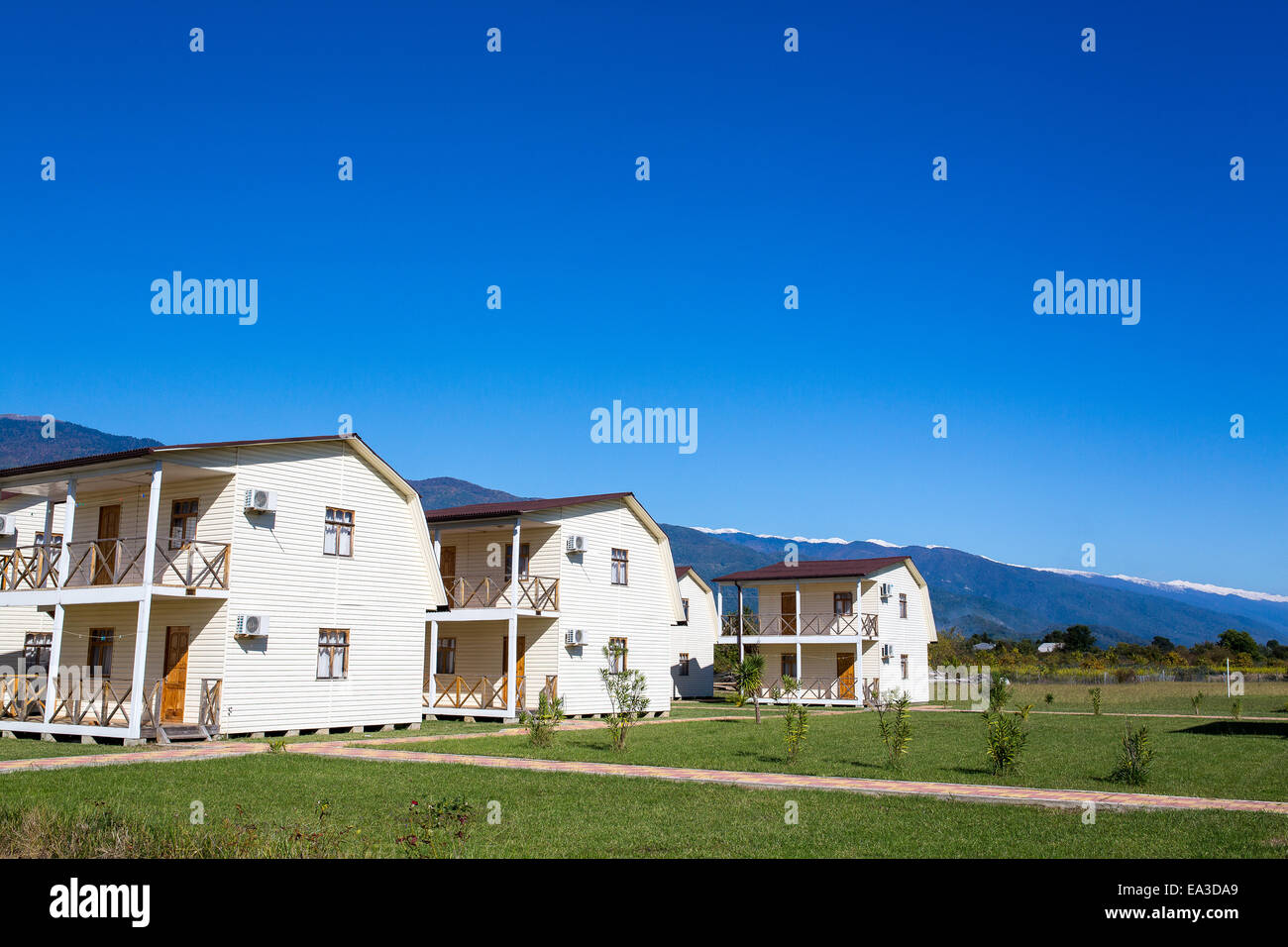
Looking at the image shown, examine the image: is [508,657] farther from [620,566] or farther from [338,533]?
[338,533]

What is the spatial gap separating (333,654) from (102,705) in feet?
15.1

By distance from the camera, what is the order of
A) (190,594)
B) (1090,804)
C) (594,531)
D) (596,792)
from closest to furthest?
(1090,804) → (596,792) → (190,594) → (594,531)

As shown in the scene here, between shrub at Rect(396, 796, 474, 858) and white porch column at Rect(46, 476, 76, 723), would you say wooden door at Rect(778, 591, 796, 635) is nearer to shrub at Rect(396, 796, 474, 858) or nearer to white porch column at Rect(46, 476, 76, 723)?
white porch column at Rect(46, 476, 76, 723)

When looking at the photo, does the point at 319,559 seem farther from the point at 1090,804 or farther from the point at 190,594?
the point at 1090,804

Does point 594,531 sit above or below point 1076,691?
above

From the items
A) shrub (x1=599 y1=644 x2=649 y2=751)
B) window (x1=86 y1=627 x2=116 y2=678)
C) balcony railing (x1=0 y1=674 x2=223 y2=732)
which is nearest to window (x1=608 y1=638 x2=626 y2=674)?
shrub (x1=599 y1=644 x2=649 y2=751)

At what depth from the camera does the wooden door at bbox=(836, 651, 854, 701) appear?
137 feet

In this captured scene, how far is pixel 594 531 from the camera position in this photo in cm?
2995

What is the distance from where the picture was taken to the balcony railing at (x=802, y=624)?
41.6m

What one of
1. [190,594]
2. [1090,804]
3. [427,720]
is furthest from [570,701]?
[1090,804]

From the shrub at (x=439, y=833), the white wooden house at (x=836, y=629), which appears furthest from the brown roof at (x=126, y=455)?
the white wooden house at (x=836, y=629)

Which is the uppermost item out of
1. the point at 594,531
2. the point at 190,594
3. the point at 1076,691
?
the point at 594,531

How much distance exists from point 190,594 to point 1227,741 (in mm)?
20507

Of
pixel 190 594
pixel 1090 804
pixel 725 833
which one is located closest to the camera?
pixel 725 833
